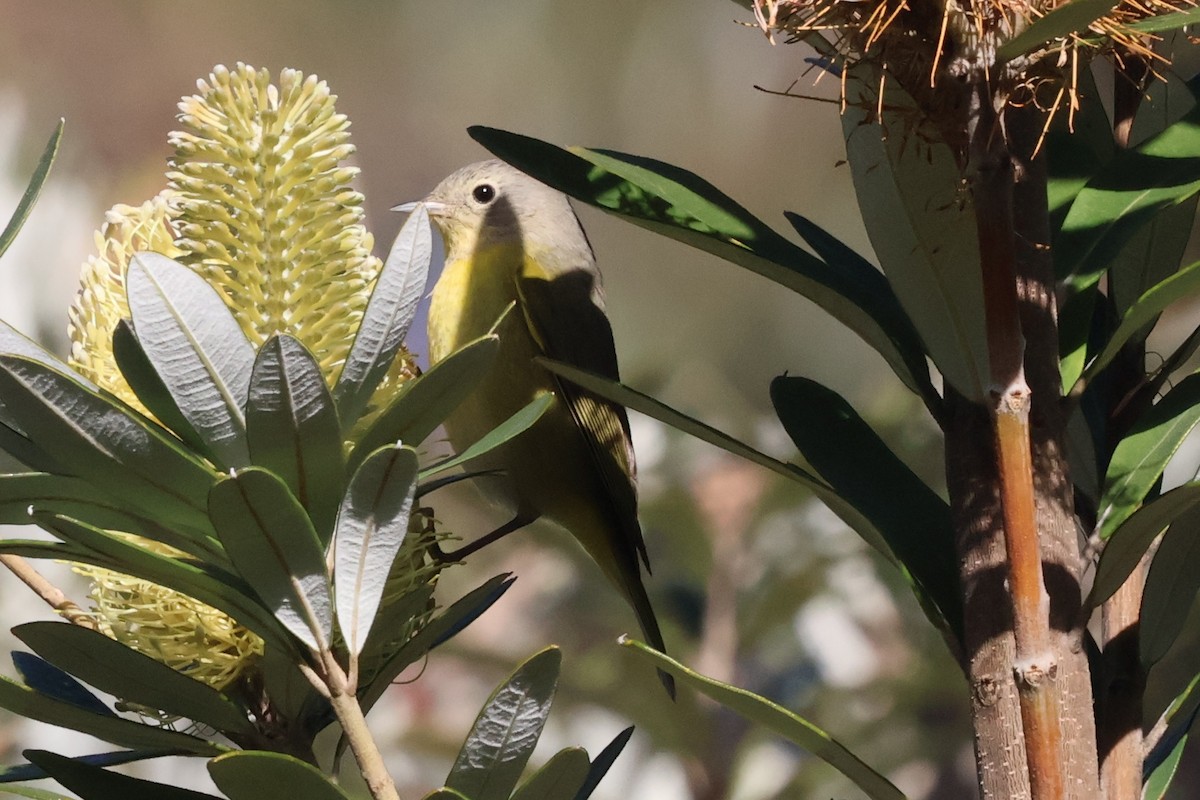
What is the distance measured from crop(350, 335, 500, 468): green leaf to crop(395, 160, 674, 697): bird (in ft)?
1.60

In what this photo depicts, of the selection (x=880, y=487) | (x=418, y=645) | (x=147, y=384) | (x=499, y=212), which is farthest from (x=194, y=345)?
(x=499, y=212)

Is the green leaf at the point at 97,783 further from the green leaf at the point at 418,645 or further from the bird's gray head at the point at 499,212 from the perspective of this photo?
the bird's gray head at the point at 499,212

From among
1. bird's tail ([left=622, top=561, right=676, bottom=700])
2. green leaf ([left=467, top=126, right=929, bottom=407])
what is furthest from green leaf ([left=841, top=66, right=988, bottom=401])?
bird's tail ([left=622, top=561, right=676, bottom=700])

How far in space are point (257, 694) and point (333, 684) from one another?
94mm

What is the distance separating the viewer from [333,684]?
0.30 meters

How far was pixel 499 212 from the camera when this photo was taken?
1.04 m

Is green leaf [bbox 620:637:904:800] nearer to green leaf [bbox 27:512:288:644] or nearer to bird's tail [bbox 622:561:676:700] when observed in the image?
green leaf [bbox 27:512:288:644]

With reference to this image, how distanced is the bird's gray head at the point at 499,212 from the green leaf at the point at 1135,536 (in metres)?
0.70

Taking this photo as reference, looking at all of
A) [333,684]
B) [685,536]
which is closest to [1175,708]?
[333,684]

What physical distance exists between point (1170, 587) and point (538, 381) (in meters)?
0.54

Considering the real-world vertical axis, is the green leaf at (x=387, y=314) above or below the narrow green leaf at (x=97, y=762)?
above

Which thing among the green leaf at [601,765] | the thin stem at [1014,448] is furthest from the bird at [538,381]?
the thin stem at [1014,448]

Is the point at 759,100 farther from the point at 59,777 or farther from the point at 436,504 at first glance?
the point at 59,777

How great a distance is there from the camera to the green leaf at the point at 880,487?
41 centimetres
